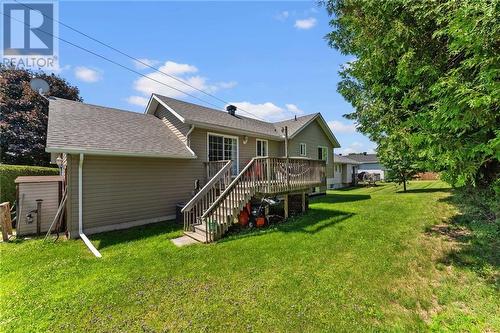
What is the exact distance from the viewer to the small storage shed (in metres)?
8.26

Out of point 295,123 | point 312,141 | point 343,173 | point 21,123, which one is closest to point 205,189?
point 295,123

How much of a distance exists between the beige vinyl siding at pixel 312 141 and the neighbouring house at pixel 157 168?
4814 millimetres

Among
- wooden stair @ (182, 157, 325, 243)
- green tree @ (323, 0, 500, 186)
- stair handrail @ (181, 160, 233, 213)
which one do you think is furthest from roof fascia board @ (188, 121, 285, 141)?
green tree @ (323, 0, 500, 186)

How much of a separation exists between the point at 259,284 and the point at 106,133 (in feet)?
25.7

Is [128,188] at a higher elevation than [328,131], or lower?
lower

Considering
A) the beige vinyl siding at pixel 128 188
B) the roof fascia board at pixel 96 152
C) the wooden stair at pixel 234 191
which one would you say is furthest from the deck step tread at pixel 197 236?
the roof fascia board at pixel 96 152

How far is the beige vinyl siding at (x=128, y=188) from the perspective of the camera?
7934mm

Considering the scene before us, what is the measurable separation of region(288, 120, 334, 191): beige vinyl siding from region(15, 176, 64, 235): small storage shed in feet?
40.8

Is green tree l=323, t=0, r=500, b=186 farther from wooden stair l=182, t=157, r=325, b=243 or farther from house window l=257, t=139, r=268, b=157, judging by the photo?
house window l=257, t=139, r=268, b=157

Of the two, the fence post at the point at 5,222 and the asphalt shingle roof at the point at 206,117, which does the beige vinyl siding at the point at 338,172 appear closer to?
the asphalt shingle roof at the point at 206,117

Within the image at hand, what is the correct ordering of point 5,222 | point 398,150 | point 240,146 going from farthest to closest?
point 240,146 < point 5,222 < point 398,150

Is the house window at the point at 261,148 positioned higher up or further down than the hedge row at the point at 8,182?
higher up

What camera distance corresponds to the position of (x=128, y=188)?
8.90 m

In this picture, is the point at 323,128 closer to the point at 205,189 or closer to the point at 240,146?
the point at 240,146
